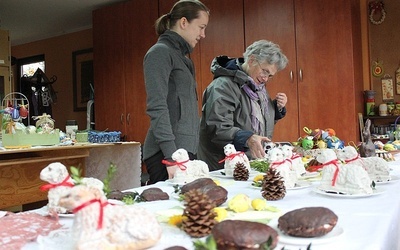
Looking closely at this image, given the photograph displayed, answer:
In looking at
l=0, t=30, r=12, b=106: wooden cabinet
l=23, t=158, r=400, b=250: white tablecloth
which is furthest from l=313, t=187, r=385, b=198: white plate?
l=0, t=30, r=12, b=106: wooden cabinet

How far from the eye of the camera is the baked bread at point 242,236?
1.62 feet

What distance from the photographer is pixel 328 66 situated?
327 cm

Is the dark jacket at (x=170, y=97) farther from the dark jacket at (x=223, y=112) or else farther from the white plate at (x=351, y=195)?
the white plate at (x=351, y=195)

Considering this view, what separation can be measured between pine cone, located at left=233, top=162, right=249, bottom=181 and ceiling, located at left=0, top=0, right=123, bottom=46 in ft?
13.0

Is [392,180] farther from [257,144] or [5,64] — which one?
[5,64]

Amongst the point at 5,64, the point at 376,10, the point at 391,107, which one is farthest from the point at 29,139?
the point at 5,64

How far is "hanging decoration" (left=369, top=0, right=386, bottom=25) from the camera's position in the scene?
3619mm

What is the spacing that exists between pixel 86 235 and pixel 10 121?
231cm

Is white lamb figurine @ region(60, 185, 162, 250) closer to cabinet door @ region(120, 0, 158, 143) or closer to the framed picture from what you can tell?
cabinet door @ region(120, 0, 158, 143)

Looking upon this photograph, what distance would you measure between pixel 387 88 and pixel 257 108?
2.20m

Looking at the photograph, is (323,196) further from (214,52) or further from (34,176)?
(214,52)

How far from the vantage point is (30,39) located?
21.9 ft

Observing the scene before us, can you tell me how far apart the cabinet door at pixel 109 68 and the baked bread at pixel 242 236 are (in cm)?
414

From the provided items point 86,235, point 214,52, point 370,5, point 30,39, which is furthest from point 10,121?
point 30,39
